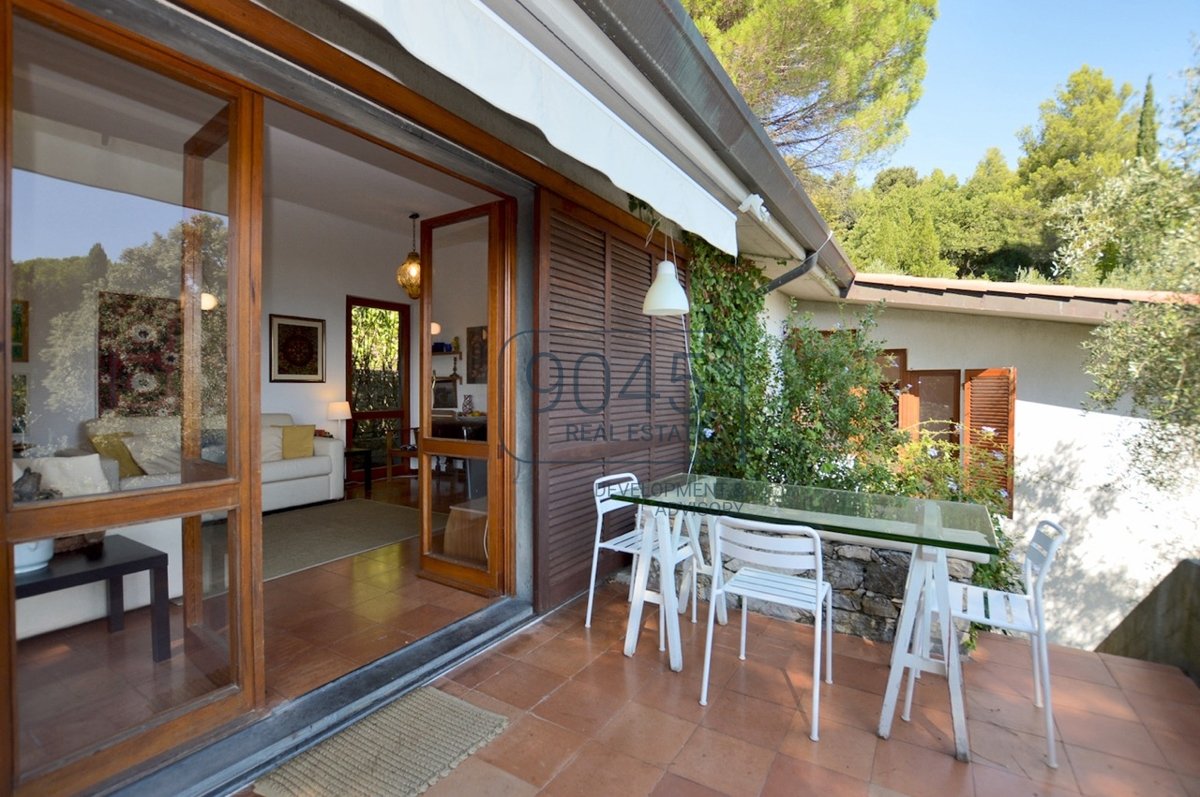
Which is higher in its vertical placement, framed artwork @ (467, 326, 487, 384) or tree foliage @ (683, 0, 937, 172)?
tree foliage @ (683, 0, 937, 172)

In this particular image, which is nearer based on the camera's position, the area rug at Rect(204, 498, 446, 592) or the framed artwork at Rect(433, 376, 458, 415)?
the framed artwork at Rect(433, 376, 458, 415)

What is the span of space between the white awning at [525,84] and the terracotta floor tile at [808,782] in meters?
2.34

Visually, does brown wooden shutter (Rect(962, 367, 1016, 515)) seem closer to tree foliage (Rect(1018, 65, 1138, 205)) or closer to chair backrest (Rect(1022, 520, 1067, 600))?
chair backrest (Rect(1022, 520, 1067, 600))

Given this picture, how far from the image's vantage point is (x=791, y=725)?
2.30 m

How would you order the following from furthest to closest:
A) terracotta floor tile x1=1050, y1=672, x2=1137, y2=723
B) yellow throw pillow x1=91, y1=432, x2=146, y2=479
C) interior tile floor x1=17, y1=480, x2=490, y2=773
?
1. terracotta floor tile x1=1050, y1=672, x2=1137, y2=723
2. yellow throw pillow x1=91, y1=432, x2=146, y2=479
3. interior tile floor x1=17, y1=480, x2=490, y2=773

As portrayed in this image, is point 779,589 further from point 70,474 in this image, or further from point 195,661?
point 70,474

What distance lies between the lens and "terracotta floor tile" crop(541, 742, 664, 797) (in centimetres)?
190

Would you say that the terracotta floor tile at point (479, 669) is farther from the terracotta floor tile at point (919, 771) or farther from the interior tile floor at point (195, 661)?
the terracotta floor tile at point (919, 771)

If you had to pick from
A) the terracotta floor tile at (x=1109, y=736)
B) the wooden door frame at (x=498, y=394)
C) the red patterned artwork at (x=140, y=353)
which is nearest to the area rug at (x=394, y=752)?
the wooden door frame at (x=498, y=394)

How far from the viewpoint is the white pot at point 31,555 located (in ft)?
5.14

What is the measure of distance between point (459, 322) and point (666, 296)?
2.13 m

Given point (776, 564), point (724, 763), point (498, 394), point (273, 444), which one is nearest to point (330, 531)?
point (273, 444)

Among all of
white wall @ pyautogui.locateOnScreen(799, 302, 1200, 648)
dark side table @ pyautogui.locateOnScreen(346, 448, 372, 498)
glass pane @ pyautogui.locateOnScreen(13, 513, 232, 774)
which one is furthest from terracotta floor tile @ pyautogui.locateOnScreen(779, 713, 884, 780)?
dark side table @ pyautogui.locateOnScreen(346, 448, 372, 498)

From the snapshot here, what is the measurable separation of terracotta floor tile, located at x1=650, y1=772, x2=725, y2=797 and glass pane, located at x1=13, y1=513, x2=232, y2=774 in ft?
5.50
